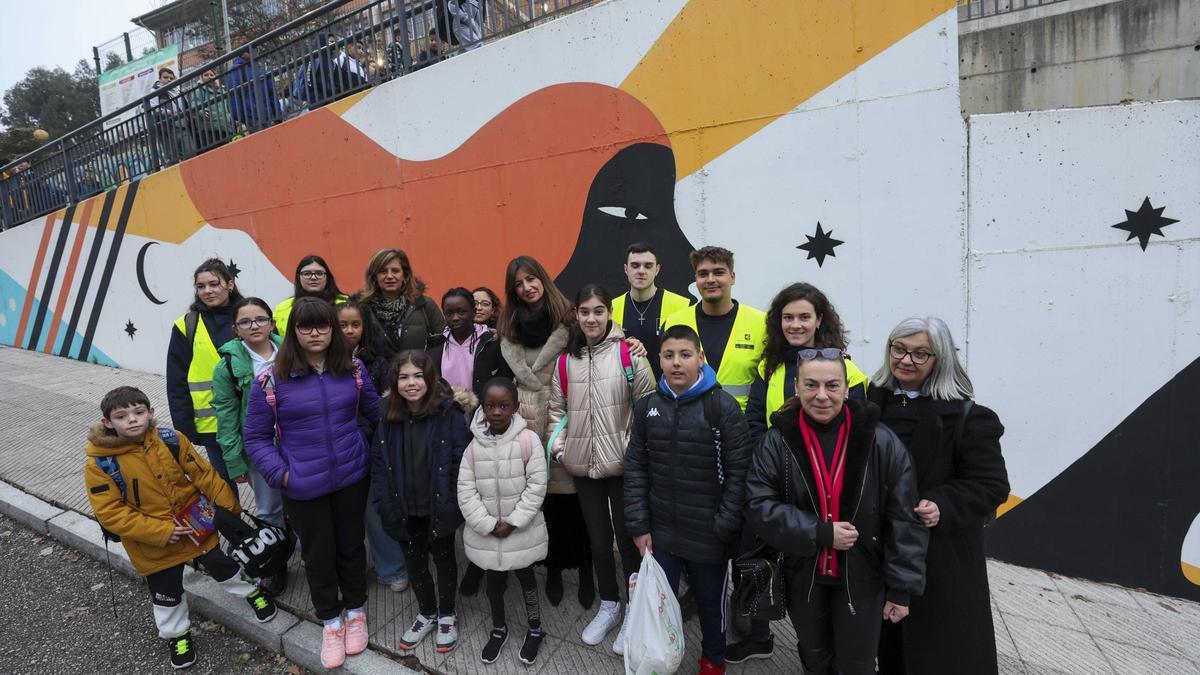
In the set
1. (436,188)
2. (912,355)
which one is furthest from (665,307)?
(436,188)

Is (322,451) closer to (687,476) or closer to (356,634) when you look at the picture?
(356,634)

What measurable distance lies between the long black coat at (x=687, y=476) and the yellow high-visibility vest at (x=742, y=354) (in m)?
0.45

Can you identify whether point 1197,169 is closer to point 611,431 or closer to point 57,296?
point 611,431

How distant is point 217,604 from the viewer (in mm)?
3420

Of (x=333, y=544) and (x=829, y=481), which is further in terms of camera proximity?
(x=333, y=544)

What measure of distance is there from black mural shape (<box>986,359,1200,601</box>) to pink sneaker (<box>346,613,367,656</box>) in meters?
3.95

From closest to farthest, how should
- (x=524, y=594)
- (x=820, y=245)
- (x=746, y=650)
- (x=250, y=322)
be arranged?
1. (x=746, y=650)
2. (x=524, y=594)
3. (x=250, y=322)
4. (x=820, y=245)

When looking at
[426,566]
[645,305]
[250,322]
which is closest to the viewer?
[426,566]

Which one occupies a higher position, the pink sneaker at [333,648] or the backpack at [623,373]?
the backpack at [623,373]

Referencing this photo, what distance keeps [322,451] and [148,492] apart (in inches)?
36.4

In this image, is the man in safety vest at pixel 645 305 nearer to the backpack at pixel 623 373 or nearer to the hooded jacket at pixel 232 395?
the backpack at pixel 623 373

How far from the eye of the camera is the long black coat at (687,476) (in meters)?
2.44

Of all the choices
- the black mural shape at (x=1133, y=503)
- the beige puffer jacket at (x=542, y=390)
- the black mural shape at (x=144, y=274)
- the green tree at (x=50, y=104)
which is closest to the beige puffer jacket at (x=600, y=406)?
the beige puffer jacket at (x=542, y=390)

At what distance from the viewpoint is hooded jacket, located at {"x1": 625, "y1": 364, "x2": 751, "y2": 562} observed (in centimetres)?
244
